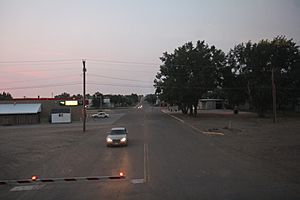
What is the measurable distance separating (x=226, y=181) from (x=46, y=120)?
5818cm

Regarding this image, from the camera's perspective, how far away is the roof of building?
61.9 m

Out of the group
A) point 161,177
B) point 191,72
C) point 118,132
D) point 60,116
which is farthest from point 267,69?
point 161,177

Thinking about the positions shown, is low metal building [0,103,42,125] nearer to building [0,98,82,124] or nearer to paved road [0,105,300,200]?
building [0,98,82,124]

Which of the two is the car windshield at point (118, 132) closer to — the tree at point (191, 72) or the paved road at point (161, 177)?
the paved road at point (161, 177)

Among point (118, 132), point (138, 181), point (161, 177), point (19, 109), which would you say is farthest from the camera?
point (19, 109)

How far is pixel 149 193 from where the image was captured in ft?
33.9

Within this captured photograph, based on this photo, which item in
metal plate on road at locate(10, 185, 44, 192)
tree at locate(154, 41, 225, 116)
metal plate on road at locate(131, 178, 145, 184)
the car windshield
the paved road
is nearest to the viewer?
the paved road

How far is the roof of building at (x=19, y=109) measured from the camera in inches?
2438

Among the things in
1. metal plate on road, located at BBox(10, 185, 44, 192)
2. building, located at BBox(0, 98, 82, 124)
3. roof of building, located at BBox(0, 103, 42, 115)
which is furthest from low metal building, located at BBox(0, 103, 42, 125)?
metal plate on road, located at BBox(10, 185, 44, 192)

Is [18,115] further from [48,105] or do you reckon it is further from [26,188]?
[26,188]

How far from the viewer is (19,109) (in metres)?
62.6

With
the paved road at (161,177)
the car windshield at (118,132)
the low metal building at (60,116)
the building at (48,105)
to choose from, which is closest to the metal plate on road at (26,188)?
the paved road at (161,177)

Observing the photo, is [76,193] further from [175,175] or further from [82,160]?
[82,160]

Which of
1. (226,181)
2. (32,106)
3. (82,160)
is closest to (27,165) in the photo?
(82,160)
